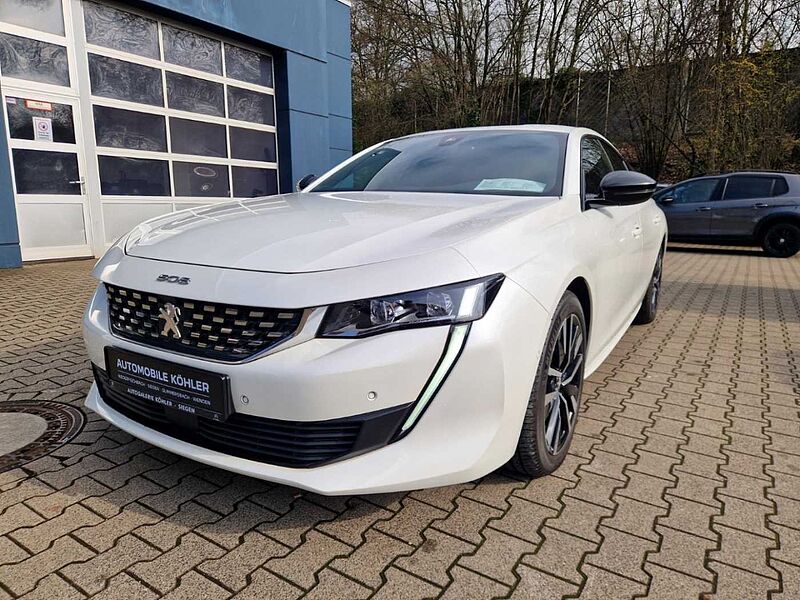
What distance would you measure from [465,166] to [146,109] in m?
7.21

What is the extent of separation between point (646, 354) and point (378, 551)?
3.06m

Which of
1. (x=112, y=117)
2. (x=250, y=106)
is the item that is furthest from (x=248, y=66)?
(x=112, y=117)

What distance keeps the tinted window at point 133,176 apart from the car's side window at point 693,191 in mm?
9617

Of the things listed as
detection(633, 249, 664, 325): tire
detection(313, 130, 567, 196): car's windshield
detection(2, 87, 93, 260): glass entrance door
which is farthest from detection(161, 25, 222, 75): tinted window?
detection(633, 249, 664, 325): tire

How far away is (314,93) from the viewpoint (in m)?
11.2

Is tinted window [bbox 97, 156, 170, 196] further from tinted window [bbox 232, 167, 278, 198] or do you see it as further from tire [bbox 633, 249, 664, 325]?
tire [bbox 633, 249, 664, 325]

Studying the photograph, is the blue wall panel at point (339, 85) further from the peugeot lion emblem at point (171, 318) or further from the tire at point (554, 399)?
the peugeot lion emblem at point (171, 318)

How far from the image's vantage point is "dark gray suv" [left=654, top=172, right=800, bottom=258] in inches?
412

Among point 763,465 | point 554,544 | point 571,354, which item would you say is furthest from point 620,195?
point 554,544

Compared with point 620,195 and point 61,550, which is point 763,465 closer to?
point 620,195

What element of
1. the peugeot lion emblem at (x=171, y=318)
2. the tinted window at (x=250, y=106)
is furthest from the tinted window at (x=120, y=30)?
the peugeot lion emblem at (x=171, y=318)

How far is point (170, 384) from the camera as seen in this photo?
1.93 m

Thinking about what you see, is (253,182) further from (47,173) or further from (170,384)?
(170,384)

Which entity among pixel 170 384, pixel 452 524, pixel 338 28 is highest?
pixel 338 28
